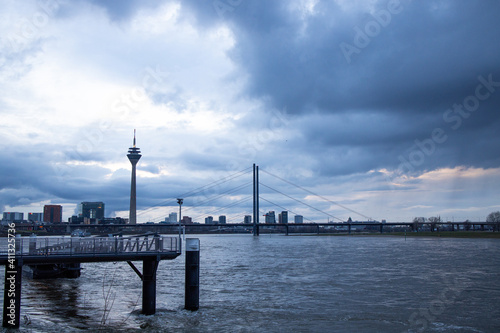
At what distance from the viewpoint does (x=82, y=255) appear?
1009 inches

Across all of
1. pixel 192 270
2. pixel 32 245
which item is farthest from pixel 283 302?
pixel 32 245

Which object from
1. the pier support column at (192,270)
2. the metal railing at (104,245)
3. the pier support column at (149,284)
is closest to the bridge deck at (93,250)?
the metal railing at (104,245)

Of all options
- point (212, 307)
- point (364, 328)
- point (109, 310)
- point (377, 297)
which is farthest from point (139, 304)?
point (377, 297)

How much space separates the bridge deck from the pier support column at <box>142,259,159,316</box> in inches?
23.4

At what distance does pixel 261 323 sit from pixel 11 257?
14.4m

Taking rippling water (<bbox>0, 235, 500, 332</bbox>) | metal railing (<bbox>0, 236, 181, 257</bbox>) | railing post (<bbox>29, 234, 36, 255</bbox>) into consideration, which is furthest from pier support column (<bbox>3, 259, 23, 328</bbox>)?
railing post (<bbox>29, 234, 36, 255</bbox>)

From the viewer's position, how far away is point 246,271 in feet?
176

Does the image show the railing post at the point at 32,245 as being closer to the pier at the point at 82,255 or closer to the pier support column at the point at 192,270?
the pier at the point at 82,255

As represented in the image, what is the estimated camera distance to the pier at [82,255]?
23797 mm

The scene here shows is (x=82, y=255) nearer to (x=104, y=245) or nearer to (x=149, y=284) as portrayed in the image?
(x=104, y=245)

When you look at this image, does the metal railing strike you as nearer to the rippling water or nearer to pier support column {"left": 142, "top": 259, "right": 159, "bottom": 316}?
pier support column {"left": 142, "top": 259, "right": 159, "bottom": 316}

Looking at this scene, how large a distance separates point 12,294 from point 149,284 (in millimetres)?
7411

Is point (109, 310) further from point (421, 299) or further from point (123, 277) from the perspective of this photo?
point (421, 299)

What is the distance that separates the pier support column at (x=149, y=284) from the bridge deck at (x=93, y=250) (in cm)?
59
